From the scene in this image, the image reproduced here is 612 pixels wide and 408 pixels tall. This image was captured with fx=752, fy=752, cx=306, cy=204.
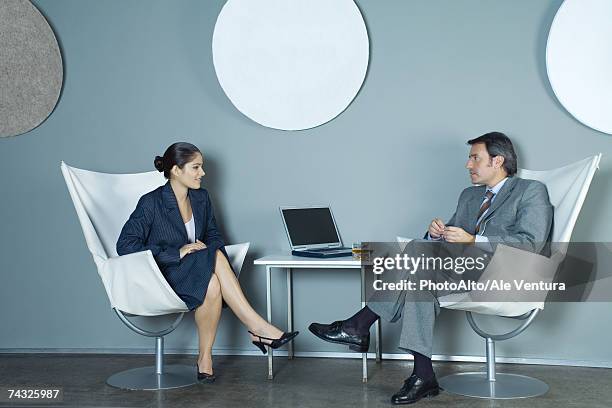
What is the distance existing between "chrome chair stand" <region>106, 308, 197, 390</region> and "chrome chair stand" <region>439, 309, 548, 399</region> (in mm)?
1099

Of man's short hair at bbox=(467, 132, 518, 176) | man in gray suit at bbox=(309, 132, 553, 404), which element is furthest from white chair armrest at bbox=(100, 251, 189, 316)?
man's short hair at bbox=(467, 132, 518, 176)

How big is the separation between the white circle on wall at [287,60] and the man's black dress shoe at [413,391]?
138cm

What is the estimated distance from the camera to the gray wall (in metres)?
3.46

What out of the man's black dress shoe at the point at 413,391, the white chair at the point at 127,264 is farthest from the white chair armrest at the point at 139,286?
the man's black dress shoe at the point at 413,391

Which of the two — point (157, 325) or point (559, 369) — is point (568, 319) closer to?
point (559, 369)

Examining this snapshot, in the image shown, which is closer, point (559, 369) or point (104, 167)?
point (559, 369)

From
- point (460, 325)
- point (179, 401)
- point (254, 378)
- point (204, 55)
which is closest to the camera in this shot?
point (179, 401)

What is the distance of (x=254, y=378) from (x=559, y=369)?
4.45ft

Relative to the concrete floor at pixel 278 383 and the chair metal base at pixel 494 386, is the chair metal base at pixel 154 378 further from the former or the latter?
the chair metal base at pixel 494 386

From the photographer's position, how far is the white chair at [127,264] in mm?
2984

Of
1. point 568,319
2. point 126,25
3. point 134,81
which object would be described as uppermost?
point 126,25

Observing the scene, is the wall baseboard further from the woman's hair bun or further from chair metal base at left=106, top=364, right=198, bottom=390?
the woman's hair bun

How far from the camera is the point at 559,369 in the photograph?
3352 millimetres

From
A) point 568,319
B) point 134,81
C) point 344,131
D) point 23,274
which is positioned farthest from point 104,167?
point 568,319
